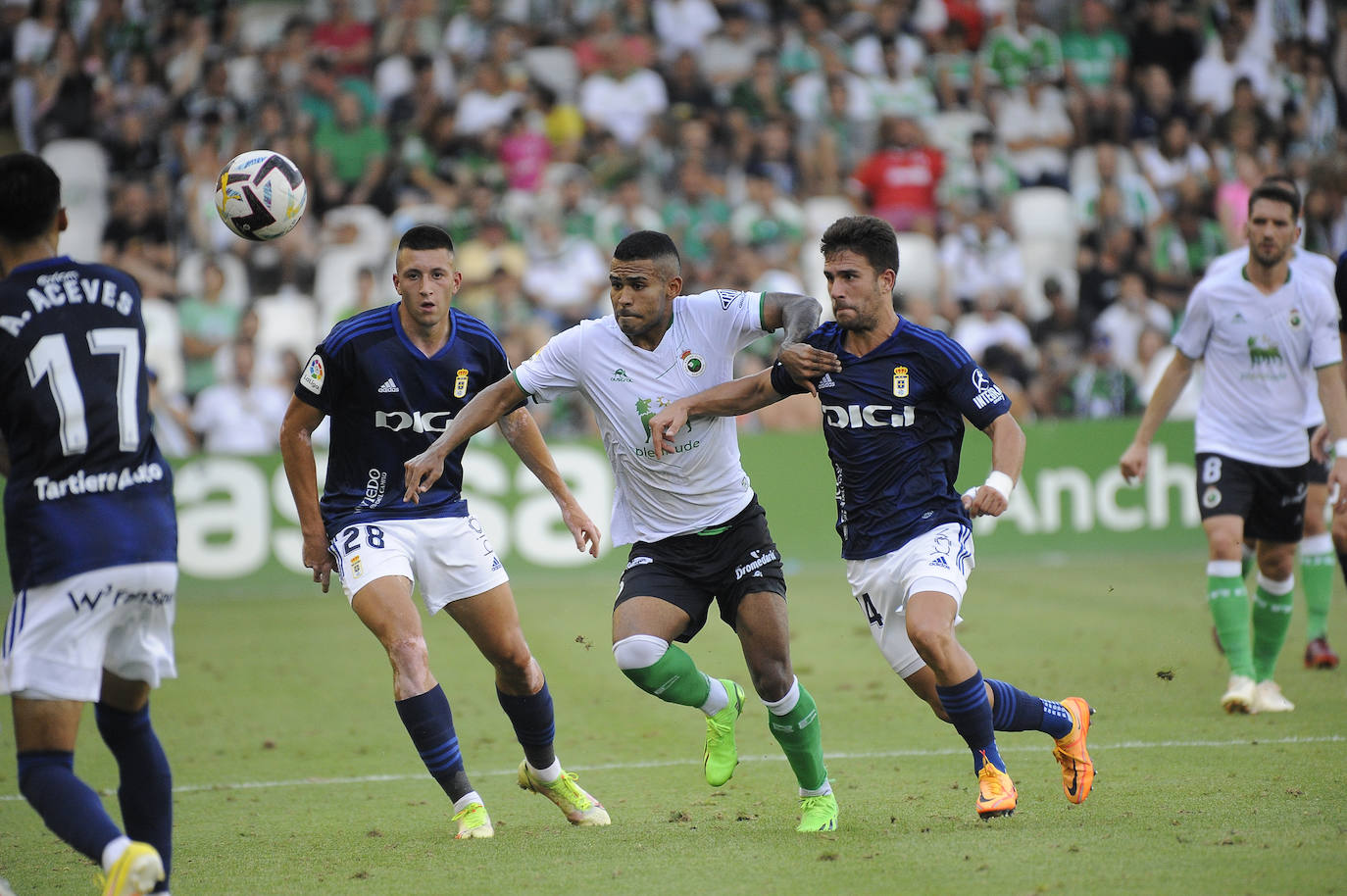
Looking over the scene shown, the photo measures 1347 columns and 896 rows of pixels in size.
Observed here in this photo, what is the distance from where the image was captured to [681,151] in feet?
66.7

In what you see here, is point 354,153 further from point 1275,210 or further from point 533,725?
point 533,725

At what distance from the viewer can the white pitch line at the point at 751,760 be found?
7.52m

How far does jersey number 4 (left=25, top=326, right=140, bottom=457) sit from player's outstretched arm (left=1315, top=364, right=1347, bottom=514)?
6.01m

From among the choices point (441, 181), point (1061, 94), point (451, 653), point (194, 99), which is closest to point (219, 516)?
point (451, 653)

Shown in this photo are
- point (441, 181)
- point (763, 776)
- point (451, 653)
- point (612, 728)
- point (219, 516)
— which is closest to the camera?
point (763, 776)

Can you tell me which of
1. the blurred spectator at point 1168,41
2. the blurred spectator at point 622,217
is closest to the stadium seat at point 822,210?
the blurred spectator at point 622,217

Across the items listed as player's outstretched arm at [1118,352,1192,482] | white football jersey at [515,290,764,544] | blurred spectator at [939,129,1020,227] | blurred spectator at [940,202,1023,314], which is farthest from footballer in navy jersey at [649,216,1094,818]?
blurred spectator at [939,129,1020,227]

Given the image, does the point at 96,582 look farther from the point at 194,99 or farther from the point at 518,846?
the point at 194,99

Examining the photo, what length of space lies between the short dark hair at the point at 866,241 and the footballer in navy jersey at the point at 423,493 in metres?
1.61

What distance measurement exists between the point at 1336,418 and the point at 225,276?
13.2m

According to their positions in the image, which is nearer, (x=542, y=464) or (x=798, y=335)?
(x=798, y=335)

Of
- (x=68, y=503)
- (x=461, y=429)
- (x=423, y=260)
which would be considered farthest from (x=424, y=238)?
(x=68, y=503)

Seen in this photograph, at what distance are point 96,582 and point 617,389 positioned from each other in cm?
257

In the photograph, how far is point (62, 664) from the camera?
15.0 ft
